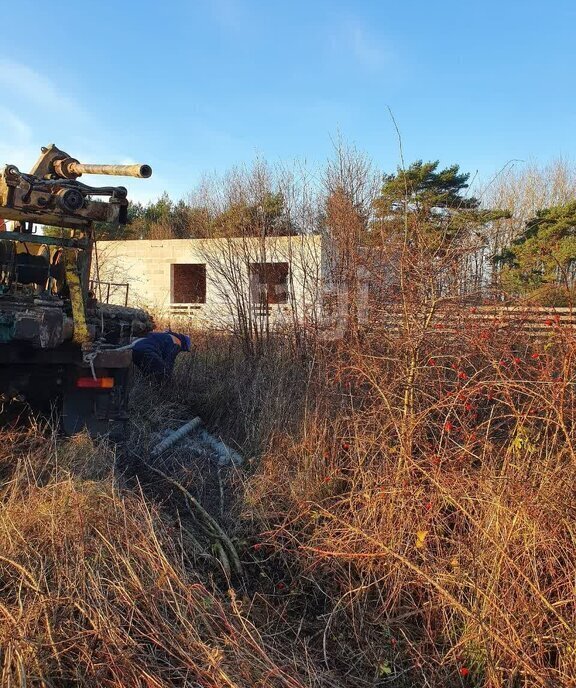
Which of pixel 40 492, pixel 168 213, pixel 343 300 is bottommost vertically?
pixel 40 492

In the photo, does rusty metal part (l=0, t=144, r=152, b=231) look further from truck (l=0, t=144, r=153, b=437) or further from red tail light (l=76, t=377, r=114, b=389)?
red tail light (l=76, t=377, r=114, b=389)

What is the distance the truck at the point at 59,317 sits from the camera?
176 inches

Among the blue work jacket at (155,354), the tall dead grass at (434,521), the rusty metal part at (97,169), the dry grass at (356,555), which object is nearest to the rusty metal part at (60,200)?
the rusty metal part at (97,169)

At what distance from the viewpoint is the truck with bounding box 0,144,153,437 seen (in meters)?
4.46

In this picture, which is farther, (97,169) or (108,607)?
(97,169)

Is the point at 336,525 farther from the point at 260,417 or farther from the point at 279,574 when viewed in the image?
the point at 260,417

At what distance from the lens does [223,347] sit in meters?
9.56

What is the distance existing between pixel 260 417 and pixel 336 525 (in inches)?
85.8

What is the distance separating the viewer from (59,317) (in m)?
4.42

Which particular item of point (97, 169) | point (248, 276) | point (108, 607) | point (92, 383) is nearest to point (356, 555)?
point (108, 607)

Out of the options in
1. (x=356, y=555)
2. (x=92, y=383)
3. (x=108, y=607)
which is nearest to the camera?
(x=108, y=607)

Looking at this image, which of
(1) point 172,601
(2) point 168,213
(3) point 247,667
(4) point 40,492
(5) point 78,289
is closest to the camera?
(3) point 247,667

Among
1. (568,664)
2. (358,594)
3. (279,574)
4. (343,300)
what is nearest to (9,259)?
(343,300)

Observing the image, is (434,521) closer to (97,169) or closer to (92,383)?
(92,383)
